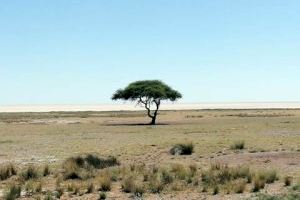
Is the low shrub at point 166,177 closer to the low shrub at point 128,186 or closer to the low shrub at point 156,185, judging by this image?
the low shrub at point 156,185

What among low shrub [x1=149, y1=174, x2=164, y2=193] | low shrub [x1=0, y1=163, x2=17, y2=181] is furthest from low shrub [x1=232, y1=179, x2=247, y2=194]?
low shrub [x1=0, y1=163, x2=17, y2=181]

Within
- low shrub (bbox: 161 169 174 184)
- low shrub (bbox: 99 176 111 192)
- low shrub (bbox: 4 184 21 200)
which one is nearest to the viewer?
low shrub (bbox: 4 184 21 200)

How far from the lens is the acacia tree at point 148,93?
87.4 m

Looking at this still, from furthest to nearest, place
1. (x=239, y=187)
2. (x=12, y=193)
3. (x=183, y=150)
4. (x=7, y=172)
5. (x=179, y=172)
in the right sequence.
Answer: (x=183, y=150)
(x=7, y=172)
(x=179, y=172)
(x=239, y=187)
(x=12, y=193)

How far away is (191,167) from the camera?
2362 cm

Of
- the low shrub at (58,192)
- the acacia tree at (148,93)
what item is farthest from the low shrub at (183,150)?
the acacia tree at (148,93)

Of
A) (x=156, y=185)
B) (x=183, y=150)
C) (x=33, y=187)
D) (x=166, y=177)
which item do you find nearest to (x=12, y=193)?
(x=33, y=187)

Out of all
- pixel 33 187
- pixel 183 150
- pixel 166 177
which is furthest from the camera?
pixel 183 150

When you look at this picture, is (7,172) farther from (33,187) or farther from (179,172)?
(179,172)

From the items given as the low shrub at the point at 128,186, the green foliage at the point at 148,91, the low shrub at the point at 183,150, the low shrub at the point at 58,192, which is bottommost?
the low shrub at the point at 58,192

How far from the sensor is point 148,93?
87188mm

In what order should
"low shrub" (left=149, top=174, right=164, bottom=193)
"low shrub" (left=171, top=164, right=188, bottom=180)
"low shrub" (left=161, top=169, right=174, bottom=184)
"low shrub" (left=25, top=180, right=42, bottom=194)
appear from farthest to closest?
"low shrub" (left=171, top=164, right=188, bottom=180) < "low shrub" (left=161, top=169, right=174, bottom=184) < "low shrub" (left=25, top=180, right=42, bottom=194) < "low shrub" (left=149, top=174, right=164, bottom=193)

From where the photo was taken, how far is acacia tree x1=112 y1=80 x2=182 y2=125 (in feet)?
287

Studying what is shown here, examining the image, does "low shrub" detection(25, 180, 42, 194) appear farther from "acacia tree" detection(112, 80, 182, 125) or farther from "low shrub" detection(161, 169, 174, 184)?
"acacia tree" detection(112, 80, 182, 125)
